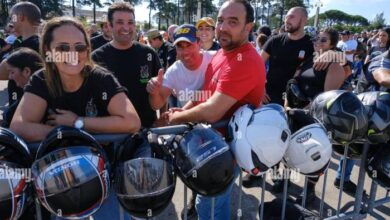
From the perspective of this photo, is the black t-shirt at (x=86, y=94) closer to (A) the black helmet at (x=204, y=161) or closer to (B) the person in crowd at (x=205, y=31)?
(A) the black helmet at (x=204, y=161)

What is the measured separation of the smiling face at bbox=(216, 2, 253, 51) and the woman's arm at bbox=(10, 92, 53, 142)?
1.36 m

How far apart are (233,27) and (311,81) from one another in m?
1.72

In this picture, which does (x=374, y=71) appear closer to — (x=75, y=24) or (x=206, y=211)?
(x=206, y=211)

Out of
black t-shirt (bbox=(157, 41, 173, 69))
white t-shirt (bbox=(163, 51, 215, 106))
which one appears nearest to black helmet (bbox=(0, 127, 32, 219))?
white t-shirt (bbox=(163, 51, 215, 106))

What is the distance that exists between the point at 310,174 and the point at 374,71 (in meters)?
1.44

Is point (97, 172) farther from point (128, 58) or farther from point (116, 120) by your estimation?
point (128, 58)

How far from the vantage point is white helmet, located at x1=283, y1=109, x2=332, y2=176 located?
2.03 m

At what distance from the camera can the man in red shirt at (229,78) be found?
219 cm

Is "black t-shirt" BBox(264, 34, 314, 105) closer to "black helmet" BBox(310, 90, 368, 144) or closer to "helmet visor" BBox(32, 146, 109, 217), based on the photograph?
"black helmet" BBox(310, 90, 368, 144)

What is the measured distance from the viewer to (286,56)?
4449mm

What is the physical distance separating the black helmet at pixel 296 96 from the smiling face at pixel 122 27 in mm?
1943

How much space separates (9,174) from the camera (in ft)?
4.87

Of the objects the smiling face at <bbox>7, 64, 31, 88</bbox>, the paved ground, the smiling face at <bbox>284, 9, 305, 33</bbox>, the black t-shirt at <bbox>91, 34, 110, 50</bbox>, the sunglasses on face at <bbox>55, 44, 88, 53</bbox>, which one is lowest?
the paved ground

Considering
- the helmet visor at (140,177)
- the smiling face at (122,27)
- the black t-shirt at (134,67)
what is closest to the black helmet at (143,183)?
the helmet visor at (140,177)
